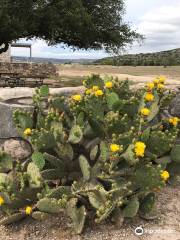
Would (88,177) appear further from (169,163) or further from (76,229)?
(169,163)

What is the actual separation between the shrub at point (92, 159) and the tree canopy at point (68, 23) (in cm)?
1218

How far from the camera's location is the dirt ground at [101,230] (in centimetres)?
387

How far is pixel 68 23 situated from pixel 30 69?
2245mm

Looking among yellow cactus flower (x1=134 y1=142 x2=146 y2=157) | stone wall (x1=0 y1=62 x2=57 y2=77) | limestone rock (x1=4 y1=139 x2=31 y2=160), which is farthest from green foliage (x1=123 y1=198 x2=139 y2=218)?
stone wall (x1=0 y1=62 x2=57 y2=77)

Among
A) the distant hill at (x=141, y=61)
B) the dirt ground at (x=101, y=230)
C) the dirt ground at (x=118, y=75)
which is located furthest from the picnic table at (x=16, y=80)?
the distant hill at (x=141, y=61)

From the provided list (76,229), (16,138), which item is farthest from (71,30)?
(76,229)

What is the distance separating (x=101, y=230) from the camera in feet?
13.0

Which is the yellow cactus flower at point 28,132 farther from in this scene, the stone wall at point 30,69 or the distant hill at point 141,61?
the distant hill at point 141,61

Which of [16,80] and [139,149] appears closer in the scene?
[139,149]

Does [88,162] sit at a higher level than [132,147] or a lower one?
lower

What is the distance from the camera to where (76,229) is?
3.88 meters

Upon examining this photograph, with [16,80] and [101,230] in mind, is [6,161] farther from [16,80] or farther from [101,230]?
[16,80]

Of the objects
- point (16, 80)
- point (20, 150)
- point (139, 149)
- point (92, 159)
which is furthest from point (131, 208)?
point (16, 80)

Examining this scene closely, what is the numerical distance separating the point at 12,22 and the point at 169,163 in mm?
12806
